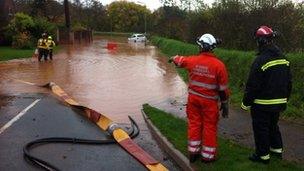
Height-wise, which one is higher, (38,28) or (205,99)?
(205,99)

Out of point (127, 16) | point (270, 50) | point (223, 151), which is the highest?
point (270, 50)

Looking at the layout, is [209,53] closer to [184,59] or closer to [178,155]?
[184,59]

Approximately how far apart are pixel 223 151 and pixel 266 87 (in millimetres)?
1573

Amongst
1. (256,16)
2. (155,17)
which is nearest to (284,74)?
(256,16)

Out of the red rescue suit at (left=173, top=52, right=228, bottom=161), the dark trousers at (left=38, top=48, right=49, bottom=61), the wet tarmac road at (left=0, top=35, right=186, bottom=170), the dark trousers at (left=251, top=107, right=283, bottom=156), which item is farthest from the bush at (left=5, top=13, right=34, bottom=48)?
the dark trousers at (left=251, top=107, right=283, bottom=156)

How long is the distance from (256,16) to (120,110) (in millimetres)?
9259

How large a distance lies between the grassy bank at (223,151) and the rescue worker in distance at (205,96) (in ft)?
0.87

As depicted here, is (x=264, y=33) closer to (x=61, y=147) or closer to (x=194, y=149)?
(x=194, y=149)

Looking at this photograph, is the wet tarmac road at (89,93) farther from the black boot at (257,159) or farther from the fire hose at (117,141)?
the black boot at (257,159)

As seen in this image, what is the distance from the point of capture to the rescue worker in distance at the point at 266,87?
7.42m

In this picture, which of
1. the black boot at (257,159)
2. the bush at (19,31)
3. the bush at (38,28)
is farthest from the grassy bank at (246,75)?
the bush at (38,28)

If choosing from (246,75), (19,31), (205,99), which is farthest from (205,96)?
(19,31)

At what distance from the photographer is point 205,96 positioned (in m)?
7.83

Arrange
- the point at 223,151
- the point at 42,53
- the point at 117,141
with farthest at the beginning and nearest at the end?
the point at 42,53 → the point at 117,141 → the point at 223,151
